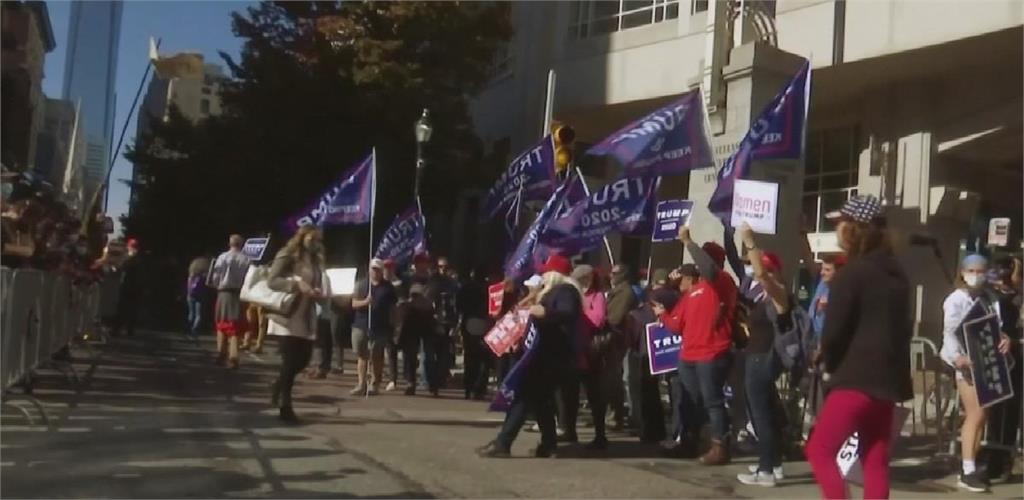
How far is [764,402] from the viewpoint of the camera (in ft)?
27.8

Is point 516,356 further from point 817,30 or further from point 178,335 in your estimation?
point 178,335

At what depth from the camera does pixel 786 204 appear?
13938 millimetres

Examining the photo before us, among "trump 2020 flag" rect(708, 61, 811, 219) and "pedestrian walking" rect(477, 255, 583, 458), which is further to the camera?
"trump 2020 flag" rect(708, 61, 811, 219)

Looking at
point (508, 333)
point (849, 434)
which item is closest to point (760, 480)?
point (508, 333)

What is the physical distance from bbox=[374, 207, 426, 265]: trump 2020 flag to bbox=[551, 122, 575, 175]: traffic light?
2.44 metres

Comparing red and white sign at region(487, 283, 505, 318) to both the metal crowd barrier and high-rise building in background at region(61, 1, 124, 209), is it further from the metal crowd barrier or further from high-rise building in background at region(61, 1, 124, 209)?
high-rise building in background at region(61, 1, 124, 209)

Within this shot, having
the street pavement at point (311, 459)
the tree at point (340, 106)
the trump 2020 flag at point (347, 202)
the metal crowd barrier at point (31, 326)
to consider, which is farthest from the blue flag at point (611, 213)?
the tree at point (340, 106)

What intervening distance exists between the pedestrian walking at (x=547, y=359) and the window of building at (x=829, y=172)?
846cm

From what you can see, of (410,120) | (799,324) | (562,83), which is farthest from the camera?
(410,120)

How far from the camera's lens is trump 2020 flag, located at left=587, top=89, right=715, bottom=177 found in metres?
11.2

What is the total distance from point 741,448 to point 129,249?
14.0 m

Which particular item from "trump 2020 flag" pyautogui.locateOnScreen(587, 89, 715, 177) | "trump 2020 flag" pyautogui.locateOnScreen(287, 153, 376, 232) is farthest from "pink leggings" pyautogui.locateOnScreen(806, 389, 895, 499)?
"trump 2020 flag" pyautogui.locateOnScreen(287, 153, 376, 232)

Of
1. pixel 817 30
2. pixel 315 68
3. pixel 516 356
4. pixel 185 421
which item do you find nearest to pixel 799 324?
pixel 516 356

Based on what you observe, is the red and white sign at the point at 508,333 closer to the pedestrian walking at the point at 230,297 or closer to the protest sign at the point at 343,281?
the protest sign at the point at 343,281
